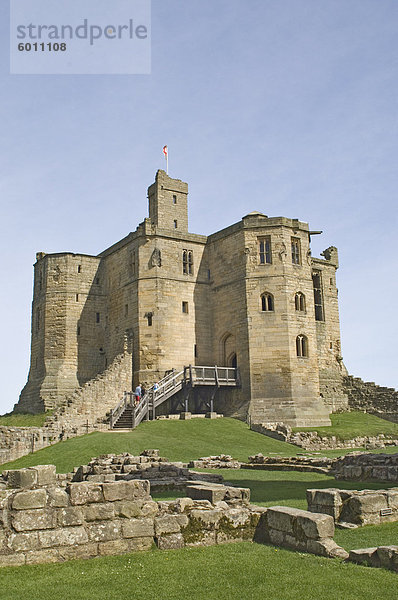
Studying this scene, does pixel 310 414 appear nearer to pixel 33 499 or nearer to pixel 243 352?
pixel 243 352

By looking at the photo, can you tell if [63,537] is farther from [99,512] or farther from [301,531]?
[301,531]

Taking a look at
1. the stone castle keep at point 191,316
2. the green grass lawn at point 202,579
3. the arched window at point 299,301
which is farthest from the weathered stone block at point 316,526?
the arched window at point 299,301

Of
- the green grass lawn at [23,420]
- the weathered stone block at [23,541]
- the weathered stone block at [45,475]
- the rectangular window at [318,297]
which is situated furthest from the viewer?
the rectangular window at [318,297]

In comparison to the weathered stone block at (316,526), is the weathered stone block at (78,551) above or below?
below

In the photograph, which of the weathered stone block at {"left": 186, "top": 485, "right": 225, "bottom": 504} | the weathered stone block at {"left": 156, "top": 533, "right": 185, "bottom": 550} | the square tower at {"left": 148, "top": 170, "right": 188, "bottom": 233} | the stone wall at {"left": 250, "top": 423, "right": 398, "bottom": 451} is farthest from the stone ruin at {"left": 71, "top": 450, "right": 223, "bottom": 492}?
the square tower at {"left": 148, "top": 170, "right": 188, "bottom": 233}

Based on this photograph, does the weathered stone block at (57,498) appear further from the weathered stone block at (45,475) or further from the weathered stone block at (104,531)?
the weathered stone block at (45,475)

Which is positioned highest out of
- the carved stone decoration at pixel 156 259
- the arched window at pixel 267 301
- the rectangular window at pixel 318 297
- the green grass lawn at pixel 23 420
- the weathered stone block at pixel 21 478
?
the carved stone decoration at pixel 156 259

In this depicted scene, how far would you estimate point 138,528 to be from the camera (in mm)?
8562

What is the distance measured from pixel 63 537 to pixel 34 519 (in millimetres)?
483

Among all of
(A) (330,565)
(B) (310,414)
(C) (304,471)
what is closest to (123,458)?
(C) (304,471)

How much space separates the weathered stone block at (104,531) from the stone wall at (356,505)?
3.94 meters

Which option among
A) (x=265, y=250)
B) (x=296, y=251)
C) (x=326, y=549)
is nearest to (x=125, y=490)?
(x=326, y=549)

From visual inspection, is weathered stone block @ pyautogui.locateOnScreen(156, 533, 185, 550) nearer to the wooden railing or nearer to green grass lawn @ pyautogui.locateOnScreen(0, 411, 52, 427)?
the wooden railing

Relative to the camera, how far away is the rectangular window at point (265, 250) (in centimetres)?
3669
